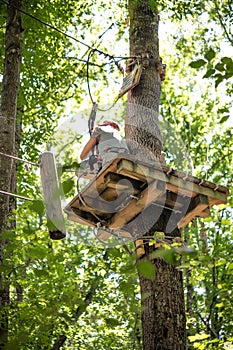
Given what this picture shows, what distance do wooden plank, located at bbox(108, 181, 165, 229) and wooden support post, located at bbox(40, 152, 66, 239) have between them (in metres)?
1.04

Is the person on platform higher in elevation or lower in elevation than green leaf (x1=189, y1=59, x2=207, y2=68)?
higher

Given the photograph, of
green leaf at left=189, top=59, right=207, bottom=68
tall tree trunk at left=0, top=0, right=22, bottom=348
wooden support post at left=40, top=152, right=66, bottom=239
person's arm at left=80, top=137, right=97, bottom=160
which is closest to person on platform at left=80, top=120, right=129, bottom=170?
person's arm at left=80, top=137, right=97, bottom=160

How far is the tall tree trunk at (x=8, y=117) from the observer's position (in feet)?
16.0

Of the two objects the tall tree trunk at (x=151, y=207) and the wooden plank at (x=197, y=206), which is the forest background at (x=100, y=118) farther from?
the wooden plank at (x=197, y=206)

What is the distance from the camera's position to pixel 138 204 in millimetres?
4352

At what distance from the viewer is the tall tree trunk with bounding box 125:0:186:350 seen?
4113mm

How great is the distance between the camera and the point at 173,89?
13.2m

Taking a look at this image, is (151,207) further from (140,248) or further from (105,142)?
(105,142)

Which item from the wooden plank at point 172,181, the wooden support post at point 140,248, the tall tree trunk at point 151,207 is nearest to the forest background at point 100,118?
the tall tree trunk at point 151,207

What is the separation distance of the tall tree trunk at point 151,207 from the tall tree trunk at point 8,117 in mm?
1162

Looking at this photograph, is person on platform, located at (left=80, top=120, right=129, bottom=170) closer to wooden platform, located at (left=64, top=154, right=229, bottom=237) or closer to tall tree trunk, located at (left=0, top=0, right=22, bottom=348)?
wooden platform, located at (left=64, top=154, right=229, bottom=237)

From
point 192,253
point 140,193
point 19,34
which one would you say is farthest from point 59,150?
point 192,253

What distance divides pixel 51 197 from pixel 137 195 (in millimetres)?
1381

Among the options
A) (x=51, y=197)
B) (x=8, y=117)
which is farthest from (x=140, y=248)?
(x=8, y=117)
